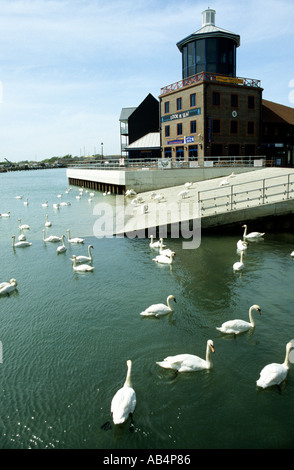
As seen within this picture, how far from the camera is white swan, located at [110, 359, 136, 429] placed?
682 centimetres

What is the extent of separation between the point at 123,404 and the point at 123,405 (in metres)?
0.02

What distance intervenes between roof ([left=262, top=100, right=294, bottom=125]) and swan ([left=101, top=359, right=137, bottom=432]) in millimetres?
46567

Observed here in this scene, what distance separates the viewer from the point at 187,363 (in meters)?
8.34

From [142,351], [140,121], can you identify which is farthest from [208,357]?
[140,121]

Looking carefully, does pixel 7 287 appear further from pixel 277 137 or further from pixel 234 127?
pixel 277 137

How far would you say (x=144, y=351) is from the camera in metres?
9.35

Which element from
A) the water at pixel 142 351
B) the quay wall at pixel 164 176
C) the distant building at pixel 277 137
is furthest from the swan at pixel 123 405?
the distant building at pixel 277 137

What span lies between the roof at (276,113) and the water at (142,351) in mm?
36113

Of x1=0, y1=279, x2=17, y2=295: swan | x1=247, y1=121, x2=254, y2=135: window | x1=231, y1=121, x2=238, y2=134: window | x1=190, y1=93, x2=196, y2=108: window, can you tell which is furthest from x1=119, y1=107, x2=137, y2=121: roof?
x1=0, y1=279, x2=17, y2=295: swan

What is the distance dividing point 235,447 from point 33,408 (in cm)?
426

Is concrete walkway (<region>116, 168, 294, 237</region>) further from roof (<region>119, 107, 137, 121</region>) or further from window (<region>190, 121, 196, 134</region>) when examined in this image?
roof (<region>119, 107, 137, 121</region>)

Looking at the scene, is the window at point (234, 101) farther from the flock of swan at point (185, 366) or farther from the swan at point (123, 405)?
the swan at point (123, 405)
